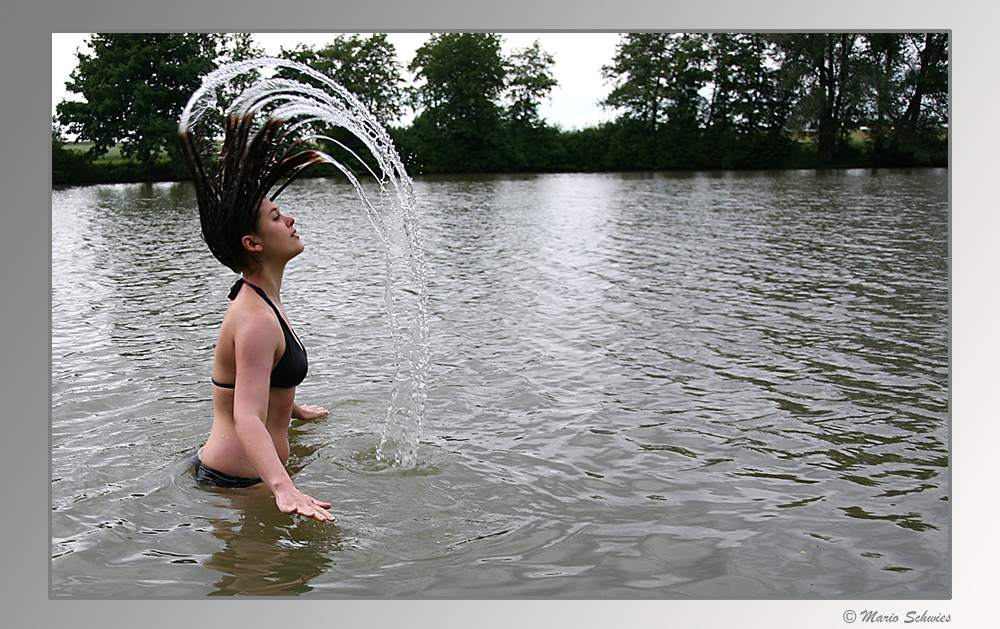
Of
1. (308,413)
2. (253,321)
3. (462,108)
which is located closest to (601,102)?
(462,108)

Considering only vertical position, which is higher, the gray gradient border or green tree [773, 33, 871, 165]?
green tree [773, 33, 871, 165]

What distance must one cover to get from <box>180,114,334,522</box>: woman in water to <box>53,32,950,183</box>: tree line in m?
2.53

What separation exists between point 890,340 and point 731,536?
4.53 meters

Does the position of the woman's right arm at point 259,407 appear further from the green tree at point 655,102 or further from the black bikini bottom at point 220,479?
the green tree at point 655,102

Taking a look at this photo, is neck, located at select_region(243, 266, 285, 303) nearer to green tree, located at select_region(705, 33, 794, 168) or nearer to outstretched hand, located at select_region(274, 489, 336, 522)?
outstretched hand, located at select_region(274, 489, 336, 522)

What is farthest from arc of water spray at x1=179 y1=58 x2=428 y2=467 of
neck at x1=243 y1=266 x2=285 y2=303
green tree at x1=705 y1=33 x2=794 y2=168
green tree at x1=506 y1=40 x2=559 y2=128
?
green tree at x1=506 y1=40 x2=559 y2=128

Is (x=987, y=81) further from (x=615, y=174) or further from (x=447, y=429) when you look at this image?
(x=615, y=174)

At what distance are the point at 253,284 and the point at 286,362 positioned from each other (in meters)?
0.41

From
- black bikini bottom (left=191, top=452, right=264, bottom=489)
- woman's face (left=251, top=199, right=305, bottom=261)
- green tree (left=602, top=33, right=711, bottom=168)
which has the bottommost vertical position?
black bikini bottom (left=191, top=452, right=264, bottom=489)

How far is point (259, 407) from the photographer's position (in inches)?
147

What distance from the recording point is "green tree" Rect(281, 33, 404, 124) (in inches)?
1121

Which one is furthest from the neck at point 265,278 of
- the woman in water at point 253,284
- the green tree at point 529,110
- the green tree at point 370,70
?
the green tree at point 529,110

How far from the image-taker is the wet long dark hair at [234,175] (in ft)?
12.4

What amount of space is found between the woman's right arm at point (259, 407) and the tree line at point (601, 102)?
3075 mm
